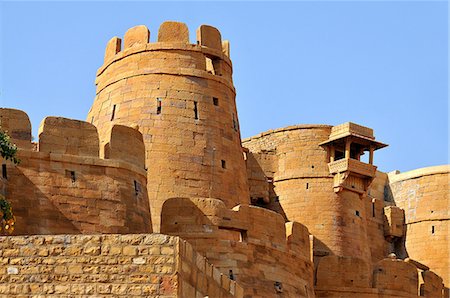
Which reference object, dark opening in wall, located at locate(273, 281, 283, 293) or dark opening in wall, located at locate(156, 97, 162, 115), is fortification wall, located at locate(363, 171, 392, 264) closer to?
dark opening in wall, located at locate(156, 97, 162, 115)

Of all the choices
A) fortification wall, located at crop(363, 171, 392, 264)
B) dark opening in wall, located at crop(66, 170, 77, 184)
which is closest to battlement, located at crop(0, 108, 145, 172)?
dark opening in wall, located at crop(66, 170, 77, 184)

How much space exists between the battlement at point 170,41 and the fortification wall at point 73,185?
5828 millimetres

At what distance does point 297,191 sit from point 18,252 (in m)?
22.7

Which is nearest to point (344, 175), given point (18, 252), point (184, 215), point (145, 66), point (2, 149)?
point (145, 66)

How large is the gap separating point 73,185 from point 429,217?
18.3 meters

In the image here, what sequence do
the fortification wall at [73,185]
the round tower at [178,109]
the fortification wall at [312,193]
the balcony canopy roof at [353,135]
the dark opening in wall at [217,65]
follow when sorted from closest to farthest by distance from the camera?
the fortification wall at [73,185]
the round tower at [178,109]
the dark opening in wall at [217,65]
the fortification wall at [312,193]
the balcony canopy roof at [353,135]

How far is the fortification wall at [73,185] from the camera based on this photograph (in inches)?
904

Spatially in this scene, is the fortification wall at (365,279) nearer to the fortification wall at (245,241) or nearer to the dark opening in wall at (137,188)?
the fortification wall at (245,241)

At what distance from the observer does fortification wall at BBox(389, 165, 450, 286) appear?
126ft

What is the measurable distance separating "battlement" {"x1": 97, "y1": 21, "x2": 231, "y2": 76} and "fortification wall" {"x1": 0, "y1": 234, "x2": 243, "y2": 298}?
18206mm

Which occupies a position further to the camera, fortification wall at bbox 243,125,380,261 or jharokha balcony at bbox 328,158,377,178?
jharokha balcony at bbox 328,158,377,178

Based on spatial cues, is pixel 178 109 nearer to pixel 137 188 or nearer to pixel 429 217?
pixel 137 188

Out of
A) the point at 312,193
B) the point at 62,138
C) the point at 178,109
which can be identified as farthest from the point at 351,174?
the point at 62,138

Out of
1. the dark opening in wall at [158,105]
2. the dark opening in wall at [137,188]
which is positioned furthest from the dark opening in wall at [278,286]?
the dark opening in wall at [158,105]
